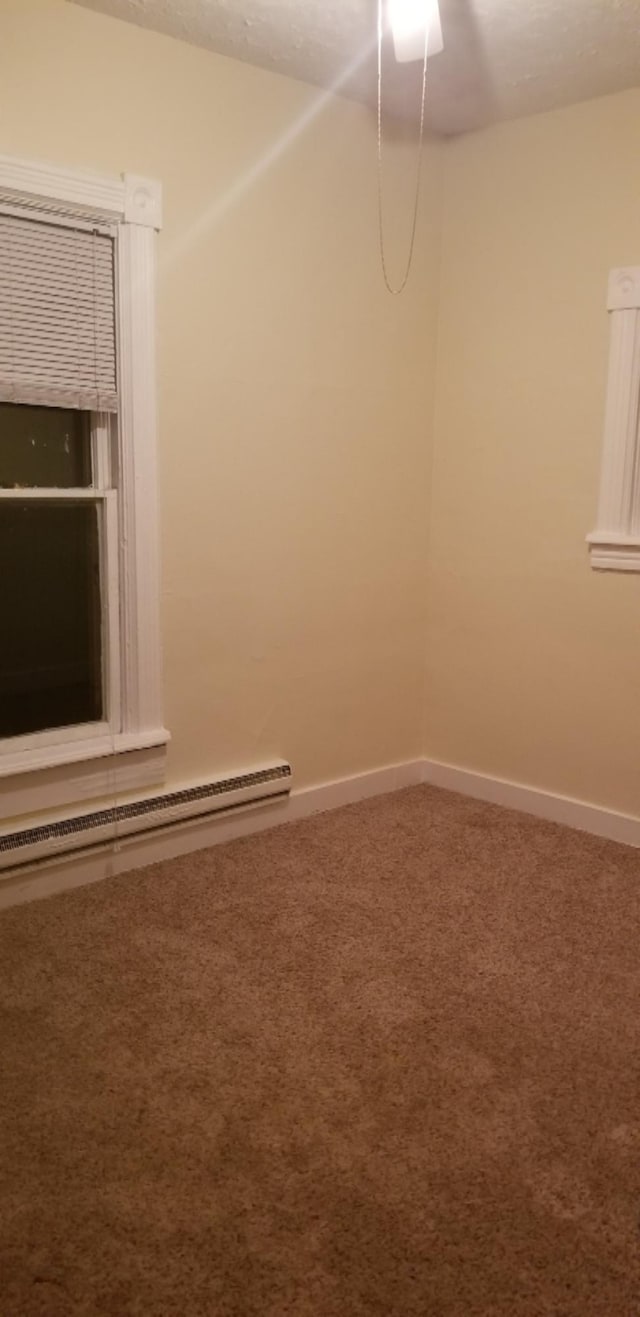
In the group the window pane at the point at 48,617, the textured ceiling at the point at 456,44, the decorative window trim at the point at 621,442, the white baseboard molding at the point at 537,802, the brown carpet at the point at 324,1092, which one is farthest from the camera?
the white baseboard molding at the point at 537,802

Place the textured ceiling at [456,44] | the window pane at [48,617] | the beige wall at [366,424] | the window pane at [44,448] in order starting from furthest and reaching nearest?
1. the beige wall at [366,424]
2. the window pane at [48,617]
3. the window pane at [44,448]
4. the textured ceiling at [456,44]

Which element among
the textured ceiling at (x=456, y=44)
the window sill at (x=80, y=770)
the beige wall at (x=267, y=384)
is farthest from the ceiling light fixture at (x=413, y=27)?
the window sill at (x=80, y=770)

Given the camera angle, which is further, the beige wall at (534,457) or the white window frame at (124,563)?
the beige wall at (534,457)

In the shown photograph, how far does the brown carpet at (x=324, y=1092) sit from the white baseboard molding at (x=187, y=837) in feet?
0.20

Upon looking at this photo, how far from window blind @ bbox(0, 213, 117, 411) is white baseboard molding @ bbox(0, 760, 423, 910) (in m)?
1.29

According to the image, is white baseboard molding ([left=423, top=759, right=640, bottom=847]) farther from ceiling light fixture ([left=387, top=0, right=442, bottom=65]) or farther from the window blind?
ceiling light fixture ([left=387, top=0, right=442, bottom=65])

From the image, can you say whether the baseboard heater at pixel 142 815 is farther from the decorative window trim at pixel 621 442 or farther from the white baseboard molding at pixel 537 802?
the decorative window trim at pixel 621 442

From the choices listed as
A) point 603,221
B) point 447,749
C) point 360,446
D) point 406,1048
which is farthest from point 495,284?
point 406,1048

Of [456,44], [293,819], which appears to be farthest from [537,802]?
A: [456,44]

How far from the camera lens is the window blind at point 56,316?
2.39 metres

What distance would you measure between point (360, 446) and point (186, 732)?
1.19 m

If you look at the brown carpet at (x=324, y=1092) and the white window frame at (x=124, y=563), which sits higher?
the white window frame at (x=124, y=563)

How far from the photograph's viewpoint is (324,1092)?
189cm

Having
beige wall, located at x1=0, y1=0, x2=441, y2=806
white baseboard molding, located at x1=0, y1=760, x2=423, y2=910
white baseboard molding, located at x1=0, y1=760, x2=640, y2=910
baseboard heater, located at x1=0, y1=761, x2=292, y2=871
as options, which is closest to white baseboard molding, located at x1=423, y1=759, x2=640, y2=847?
white baseboard molding, located at x1=0, y1=760, x2=640, y2=910
